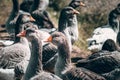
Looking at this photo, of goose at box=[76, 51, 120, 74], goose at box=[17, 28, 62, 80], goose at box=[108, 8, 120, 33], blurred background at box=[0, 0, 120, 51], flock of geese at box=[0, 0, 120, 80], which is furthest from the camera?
blurred background at box=[0, 0, 120, 51]

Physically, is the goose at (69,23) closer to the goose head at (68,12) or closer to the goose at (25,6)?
the goose head at (68,12)

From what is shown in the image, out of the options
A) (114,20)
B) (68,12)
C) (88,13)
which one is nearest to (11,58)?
(68,12)

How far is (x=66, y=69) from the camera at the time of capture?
44.3 ft

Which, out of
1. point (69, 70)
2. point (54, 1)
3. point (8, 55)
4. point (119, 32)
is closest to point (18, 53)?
point (8, 55)

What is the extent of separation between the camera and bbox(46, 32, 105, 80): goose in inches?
513

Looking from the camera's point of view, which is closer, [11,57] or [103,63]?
[103,63]

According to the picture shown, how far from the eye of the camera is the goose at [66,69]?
1303cm

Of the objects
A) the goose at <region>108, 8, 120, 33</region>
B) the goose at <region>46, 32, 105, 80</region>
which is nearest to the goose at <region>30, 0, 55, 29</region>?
the goose at <region>108, 8, 120, 33</region>

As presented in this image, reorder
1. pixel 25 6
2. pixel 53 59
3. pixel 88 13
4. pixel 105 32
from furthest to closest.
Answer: pixel 25 6 → pixel 88 13 → pixel 105 32 → pixel 53 59

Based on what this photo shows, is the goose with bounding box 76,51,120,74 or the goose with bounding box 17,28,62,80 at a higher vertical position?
the goose with bounding box 17,28,62,80

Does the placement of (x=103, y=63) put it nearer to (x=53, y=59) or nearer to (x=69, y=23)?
(x=53, y=59)

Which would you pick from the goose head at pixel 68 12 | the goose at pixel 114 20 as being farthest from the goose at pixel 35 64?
the goose at pixel 114 20

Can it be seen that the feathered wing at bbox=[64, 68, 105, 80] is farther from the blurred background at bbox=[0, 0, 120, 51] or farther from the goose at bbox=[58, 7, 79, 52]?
the blurred background at bbox=[0, 0, 120, 51]

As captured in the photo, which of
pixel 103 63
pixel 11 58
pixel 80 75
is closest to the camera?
pixel 80 75
